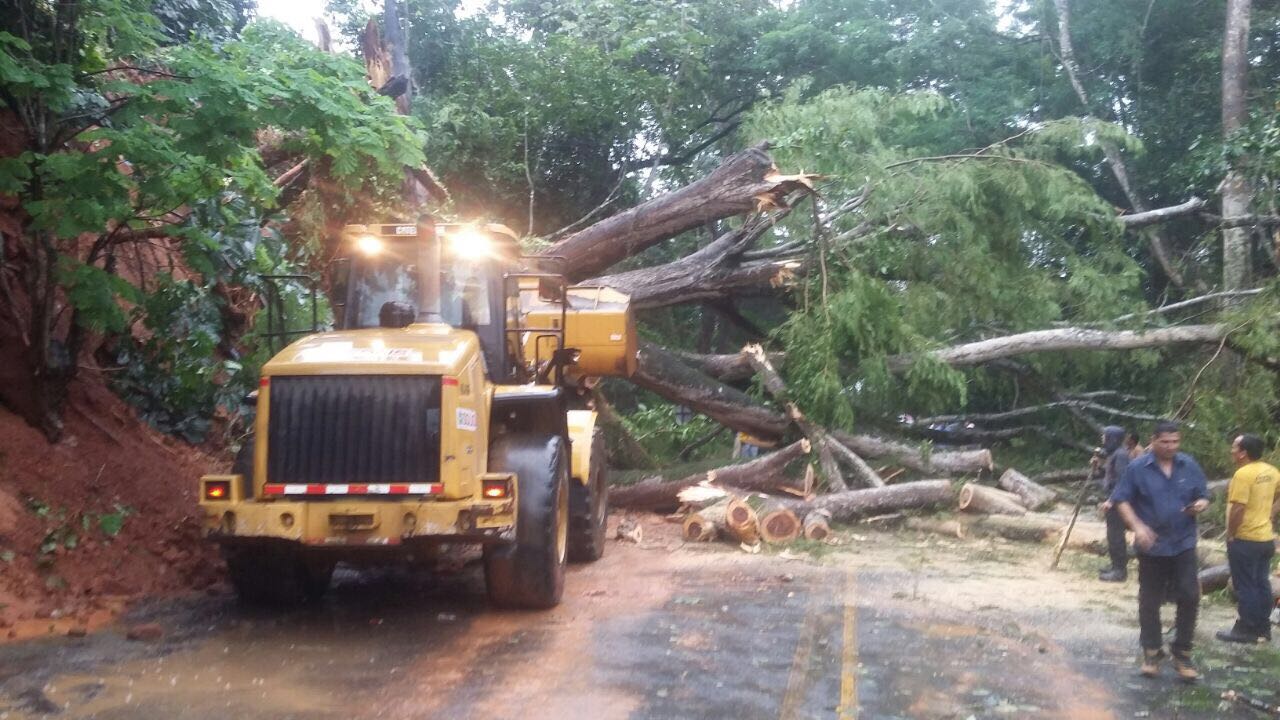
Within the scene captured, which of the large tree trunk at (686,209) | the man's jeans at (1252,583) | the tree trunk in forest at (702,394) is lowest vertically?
the man's jeans at (1252,583)

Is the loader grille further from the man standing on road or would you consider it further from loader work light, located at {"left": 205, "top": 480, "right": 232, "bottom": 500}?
the man standing on road

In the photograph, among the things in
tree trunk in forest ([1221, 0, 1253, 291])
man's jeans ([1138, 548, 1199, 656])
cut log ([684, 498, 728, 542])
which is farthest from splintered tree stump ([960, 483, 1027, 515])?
man's jeans ([1138, 548, 1199, 656])

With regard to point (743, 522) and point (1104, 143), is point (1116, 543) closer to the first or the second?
point (743, 522)

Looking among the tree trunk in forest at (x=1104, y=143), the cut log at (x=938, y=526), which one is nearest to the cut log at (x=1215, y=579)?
the cut log at (x=938, y=526)

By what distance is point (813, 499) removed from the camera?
42.1 feet

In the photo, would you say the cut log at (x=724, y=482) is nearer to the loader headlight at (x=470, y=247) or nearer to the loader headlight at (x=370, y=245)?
the loader headlight at (x=470, y=247)

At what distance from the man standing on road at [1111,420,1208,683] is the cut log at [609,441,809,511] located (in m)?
6.53

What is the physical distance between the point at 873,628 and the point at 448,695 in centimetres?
326

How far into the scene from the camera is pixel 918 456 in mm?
14055

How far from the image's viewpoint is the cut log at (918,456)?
551 inches

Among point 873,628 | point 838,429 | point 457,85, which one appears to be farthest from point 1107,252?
point 457,85

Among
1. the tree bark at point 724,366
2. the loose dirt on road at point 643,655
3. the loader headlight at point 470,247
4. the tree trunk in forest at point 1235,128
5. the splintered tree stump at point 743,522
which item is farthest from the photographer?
the tree trunk in forest at point 1235,128

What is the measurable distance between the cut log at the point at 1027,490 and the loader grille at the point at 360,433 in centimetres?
850

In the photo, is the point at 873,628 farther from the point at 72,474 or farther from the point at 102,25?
the point at 102,25
